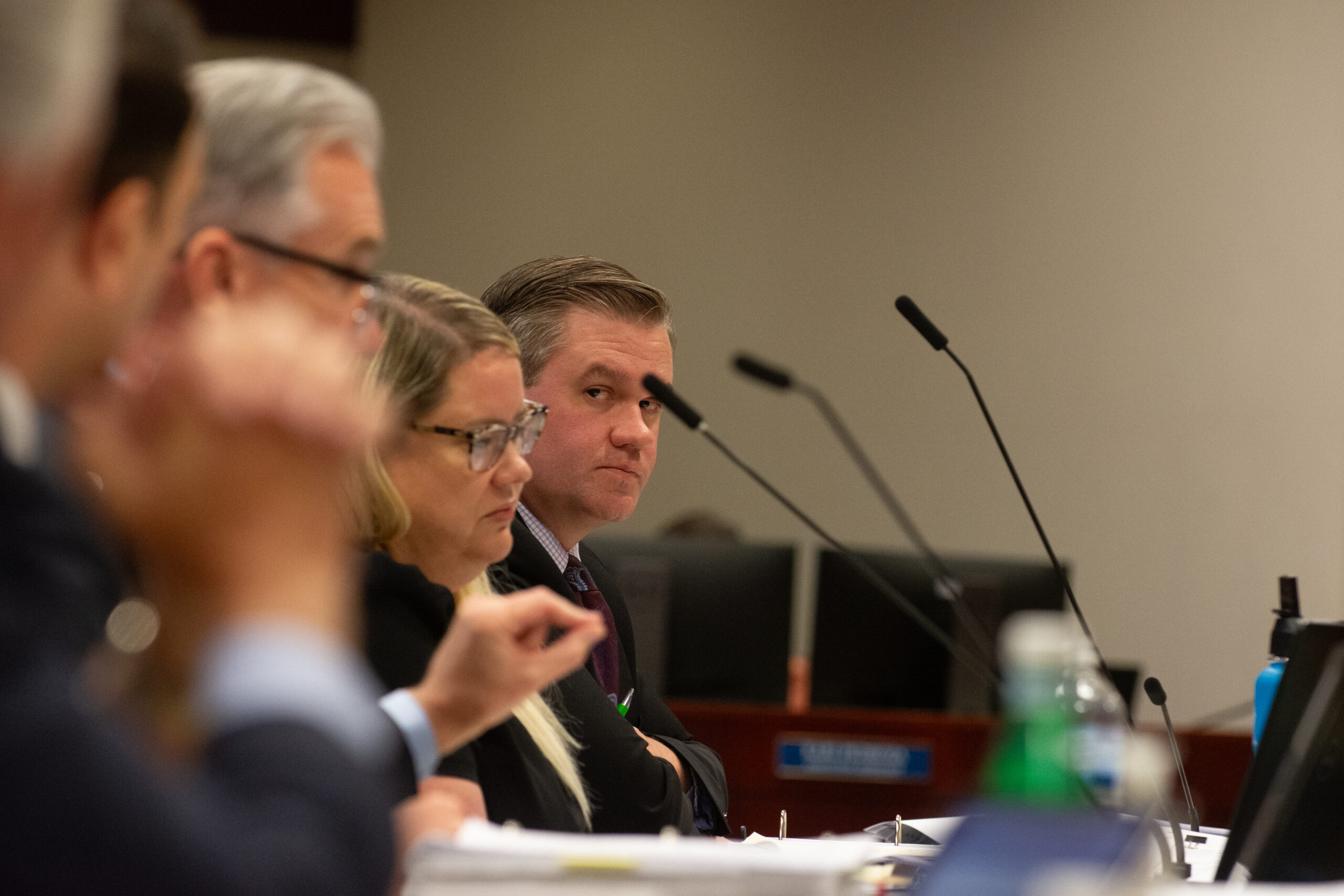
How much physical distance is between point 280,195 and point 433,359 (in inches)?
22.5

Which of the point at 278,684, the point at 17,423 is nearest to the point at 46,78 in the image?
the point at 17,423

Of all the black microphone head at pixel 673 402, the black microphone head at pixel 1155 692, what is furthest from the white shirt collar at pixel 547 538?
the black microphone head at pixel 1155 692

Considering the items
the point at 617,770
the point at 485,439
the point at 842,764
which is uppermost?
the point at 485,439

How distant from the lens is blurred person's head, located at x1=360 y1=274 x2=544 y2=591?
1604mm

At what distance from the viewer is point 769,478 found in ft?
17.5

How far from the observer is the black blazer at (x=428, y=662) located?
1438 mm

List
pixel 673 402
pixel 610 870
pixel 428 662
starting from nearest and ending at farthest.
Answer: pixel 610 870, pixel 428 662, pixel 673 402

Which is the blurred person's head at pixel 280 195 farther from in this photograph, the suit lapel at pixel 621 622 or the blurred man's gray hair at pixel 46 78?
the suit lapel at pixel 621 622

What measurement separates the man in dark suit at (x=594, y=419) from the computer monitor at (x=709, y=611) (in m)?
0.91

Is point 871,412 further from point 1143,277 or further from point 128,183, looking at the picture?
point 128,183

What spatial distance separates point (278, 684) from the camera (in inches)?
23.9

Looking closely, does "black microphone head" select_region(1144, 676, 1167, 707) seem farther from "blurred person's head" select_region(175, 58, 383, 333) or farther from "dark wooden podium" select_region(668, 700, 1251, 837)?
"dark wooden podium" select_region(668, 700, 1251, 837)

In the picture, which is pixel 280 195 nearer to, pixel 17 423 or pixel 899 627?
pixel 17 423

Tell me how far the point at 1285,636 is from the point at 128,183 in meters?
1.68
